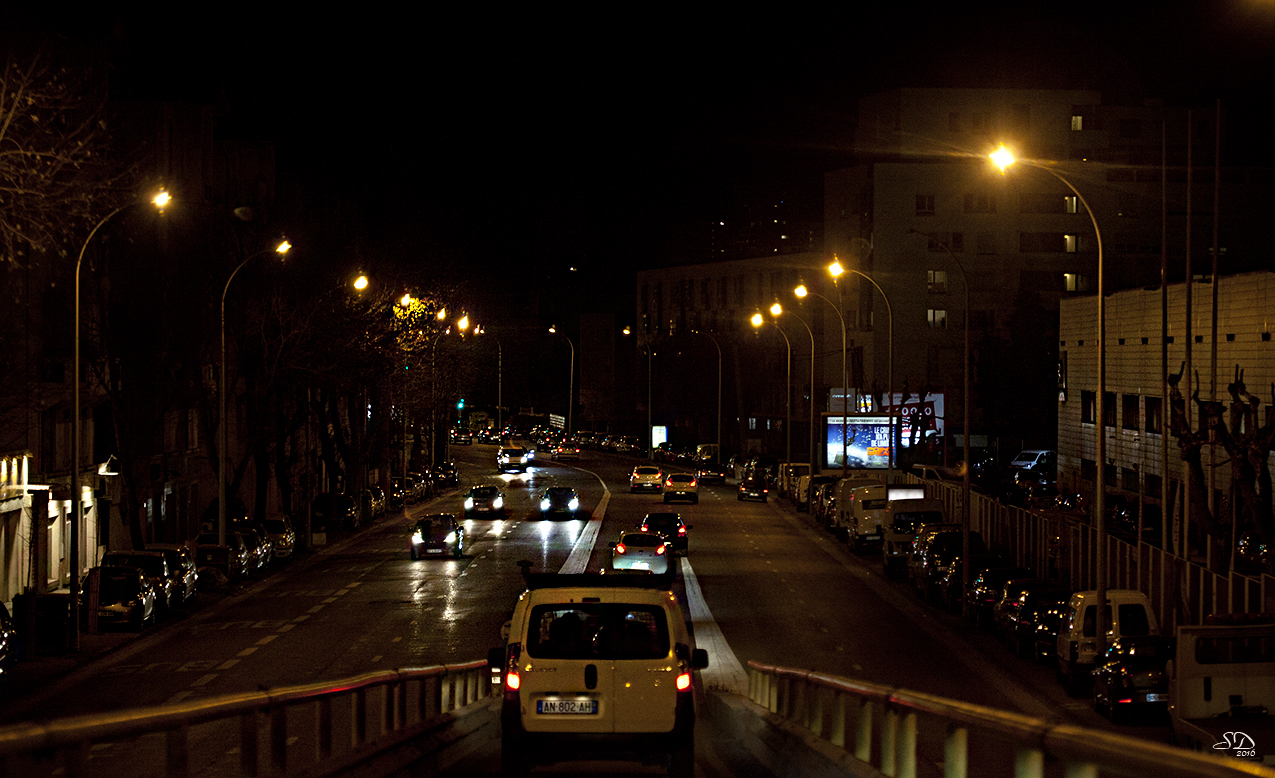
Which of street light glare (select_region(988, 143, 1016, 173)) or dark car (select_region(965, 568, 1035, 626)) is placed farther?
dark car (select_region(965, 568, 1035, 626))

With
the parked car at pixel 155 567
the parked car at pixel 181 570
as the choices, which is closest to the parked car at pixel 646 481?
the parked car at pixel 181 570

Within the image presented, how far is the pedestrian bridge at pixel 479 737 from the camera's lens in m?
5.80

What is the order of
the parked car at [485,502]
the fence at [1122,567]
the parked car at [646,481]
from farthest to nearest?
the parked car at [646,481]
the parked car at [485,502]
the fence at [1122,567]

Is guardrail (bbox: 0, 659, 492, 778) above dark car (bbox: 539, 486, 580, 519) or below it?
above

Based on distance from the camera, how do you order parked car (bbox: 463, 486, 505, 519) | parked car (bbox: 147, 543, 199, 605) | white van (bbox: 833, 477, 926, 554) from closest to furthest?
parked car (bbox: 147, 543, 199, 605) → white van (bbox: 833, 477, 926, 554) → parked car (bbox: 463, 486, 505, 519)

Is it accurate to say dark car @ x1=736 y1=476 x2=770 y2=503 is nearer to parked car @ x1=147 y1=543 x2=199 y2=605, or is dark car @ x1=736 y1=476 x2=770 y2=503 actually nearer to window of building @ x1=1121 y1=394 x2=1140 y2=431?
window of building @ x1=1121 y1=394 x2=1140 y2=431

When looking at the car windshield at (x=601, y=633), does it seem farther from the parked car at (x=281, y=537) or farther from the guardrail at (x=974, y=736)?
the parked car at (x=281, y=537)

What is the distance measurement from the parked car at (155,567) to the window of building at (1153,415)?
3373 cm

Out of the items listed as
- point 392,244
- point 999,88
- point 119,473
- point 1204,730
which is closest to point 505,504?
point 392,244

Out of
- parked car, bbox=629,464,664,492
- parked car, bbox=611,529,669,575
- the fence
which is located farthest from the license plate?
parked car, bbox=629,464,664,492

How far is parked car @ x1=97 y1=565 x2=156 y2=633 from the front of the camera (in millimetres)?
29797

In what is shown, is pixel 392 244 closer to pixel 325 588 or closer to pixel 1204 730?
pixel 325 588

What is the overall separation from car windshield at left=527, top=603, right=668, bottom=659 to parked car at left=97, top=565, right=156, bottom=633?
20457mm

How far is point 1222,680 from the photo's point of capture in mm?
15367
